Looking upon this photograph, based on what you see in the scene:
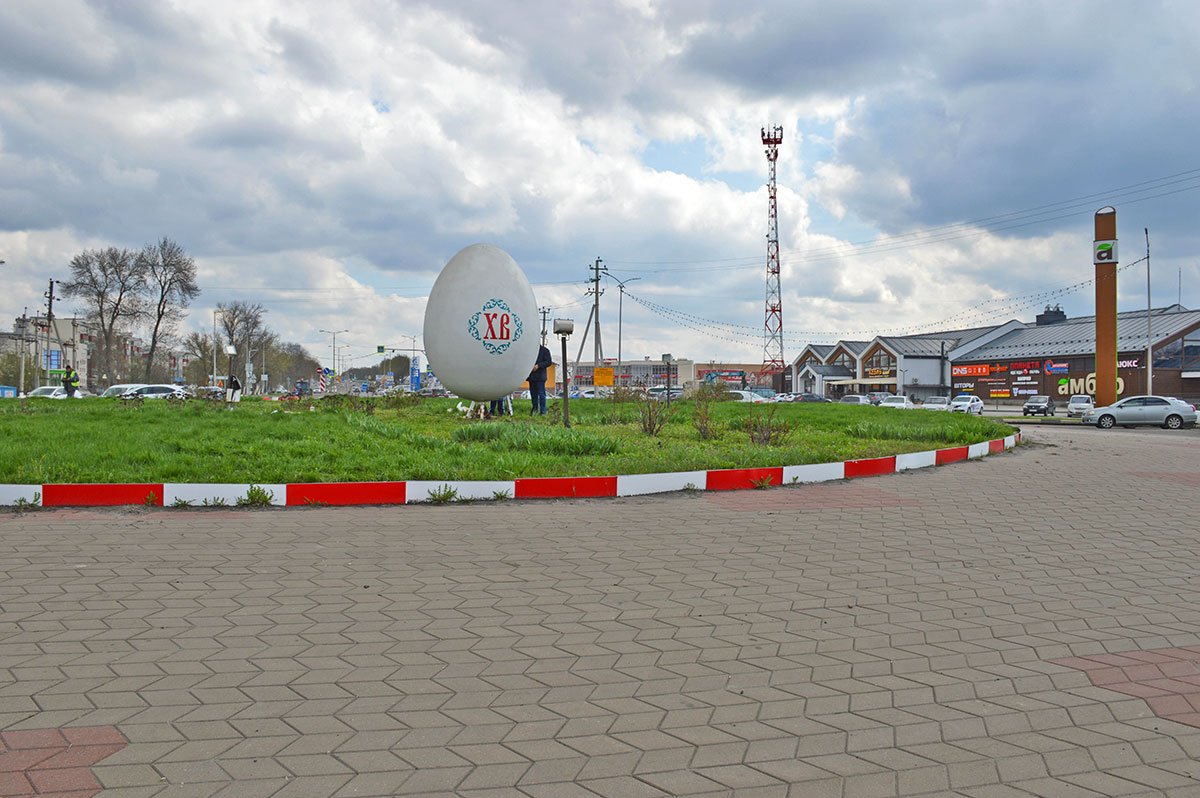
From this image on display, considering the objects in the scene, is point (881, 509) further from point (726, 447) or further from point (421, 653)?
point (421, 653)

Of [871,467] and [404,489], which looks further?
[871,467]

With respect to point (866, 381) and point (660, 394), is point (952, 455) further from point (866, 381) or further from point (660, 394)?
point (866, 381)

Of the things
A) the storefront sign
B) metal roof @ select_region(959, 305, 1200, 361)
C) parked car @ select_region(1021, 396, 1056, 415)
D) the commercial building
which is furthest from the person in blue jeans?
the storefront sign

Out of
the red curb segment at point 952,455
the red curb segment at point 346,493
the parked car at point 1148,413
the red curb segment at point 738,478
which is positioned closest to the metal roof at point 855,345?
the parked car at point 1148,413

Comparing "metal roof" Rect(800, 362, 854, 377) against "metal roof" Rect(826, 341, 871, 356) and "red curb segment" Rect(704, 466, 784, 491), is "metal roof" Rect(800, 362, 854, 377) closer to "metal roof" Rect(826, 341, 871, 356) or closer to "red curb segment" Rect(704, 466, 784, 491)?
"metal roof" Rect(826, 341, 871, 356)

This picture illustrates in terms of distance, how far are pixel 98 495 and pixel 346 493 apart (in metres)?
2.49

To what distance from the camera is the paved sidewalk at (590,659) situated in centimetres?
312

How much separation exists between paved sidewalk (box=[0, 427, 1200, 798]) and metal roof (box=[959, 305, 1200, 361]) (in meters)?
57.1

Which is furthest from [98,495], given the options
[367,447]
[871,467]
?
[871,467]

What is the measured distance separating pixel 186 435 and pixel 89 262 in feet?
165

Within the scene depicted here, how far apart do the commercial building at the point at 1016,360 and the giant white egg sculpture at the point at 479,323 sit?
4336cm

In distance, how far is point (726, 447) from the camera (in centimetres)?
1371

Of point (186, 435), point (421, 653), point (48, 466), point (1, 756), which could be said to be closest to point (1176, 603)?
point (421, 653)

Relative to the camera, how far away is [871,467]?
1274cm
